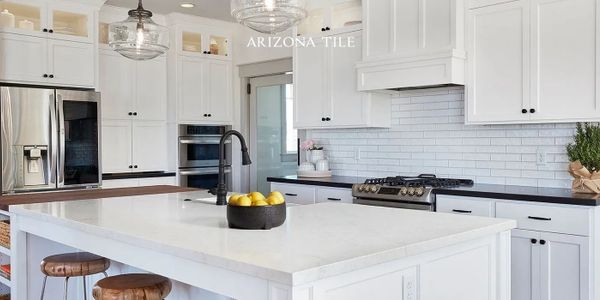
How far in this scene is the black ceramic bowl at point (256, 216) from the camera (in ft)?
7.06

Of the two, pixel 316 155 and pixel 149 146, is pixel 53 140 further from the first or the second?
pixel 316 155

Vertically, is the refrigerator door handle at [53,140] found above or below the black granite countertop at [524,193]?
above

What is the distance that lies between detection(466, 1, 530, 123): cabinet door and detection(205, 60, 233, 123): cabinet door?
3.54 meters

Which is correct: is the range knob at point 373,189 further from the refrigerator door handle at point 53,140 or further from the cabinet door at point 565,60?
the refrigerator door handle at point 53,140

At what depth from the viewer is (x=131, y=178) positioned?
5945mm

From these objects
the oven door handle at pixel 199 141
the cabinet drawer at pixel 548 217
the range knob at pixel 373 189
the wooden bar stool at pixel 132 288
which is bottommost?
the wooden bar stool at pixel 132 288

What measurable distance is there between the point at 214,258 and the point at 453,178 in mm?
3261

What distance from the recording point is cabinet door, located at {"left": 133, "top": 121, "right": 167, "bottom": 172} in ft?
20.4

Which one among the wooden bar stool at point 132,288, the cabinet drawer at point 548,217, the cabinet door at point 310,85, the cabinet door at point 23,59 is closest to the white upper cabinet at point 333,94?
the cabinet door at point 310,85

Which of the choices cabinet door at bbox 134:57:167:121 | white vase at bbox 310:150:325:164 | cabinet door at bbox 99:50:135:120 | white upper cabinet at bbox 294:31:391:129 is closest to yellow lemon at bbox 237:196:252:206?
white upper cabinet at bbox 294:31:391:129

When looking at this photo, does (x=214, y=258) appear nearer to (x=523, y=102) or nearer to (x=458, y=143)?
(x=523, y=102)

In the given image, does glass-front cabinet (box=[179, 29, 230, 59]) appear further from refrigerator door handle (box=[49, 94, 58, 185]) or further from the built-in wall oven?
refrigerator door handle (box=[49, 94, 58, 185])

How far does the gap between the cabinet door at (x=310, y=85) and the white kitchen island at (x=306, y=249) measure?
7.78 feet

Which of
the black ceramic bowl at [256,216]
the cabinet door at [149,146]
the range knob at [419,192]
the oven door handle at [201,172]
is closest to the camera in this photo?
the black ceramic bowl at [256,216]
